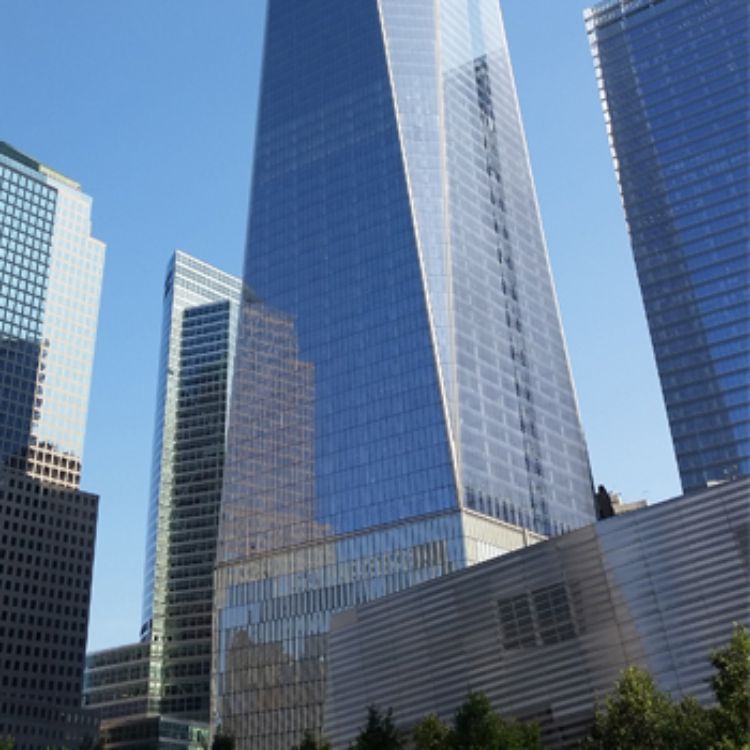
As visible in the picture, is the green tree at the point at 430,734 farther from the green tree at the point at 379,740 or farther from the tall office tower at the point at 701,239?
the tall office tower at the point at 701,239

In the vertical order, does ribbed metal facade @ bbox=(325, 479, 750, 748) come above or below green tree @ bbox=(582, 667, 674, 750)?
above

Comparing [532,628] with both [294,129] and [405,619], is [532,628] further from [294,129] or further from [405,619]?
[294,129]

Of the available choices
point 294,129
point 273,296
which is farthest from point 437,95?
point 273,296

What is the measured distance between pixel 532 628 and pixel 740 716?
26803mm

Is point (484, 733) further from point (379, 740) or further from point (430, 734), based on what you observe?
point (379, 740)

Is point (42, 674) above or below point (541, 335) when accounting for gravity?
below

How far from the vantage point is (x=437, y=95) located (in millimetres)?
163375

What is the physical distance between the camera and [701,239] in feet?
595

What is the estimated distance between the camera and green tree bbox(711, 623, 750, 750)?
4756 cm

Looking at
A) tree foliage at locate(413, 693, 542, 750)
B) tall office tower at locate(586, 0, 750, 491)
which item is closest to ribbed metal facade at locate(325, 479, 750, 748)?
tree foliage at locate(413, 693, 542, 750)

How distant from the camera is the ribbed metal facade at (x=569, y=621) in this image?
213 ft

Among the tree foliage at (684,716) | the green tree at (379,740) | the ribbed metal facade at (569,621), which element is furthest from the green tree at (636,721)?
the green tree at (379,740)

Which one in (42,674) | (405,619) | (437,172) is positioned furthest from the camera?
(42,674)

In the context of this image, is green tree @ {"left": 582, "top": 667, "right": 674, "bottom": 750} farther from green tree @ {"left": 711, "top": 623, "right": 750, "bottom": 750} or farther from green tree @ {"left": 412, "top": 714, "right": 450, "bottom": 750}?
green tree @ {"left": 412, "top": 714, "right": 450, "bottom": 750}
